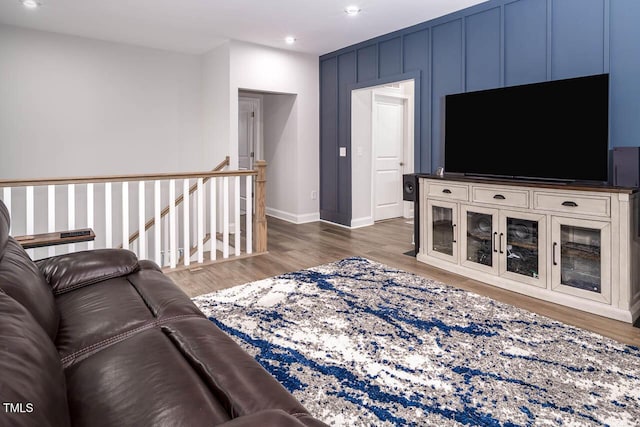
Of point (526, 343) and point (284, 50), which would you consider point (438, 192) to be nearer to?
point (526, 343)

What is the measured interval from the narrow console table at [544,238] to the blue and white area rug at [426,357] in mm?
440

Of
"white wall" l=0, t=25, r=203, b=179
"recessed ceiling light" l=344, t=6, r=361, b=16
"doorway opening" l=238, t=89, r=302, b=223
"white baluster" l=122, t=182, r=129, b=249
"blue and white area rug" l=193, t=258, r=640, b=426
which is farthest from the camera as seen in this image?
"doorway opening" l=238, t=89, r=302, b=223

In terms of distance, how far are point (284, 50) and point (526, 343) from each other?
4.94 m

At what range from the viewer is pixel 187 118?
618 cm

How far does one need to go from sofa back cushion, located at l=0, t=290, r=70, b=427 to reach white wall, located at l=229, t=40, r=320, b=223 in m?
4.71

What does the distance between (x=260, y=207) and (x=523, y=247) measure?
2.54 metres

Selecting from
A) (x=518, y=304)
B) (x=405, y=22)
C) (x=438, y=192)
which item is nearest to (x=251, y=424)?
(x=518, y=304)

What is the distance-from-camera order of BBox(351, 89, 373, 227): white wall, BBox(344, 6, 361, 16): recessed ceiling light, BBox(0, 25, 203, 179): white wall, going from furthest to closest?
BBox(351, 89, 373, 227): white wall
BBox(0, 25, 203, 179): white wall
BBox(344, 6, 361, 16): recessed ceiling light

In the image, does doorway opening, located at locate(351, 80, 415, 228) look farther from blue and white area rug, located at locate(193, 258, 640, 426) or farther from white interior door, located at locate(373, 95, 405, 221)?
blue and white area rug, located at locate(193, 258, 640, 426)

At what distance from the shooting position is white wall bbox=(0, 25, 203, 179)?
489 centimetres

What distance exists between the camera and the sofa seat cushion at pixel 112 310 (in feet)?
4.49

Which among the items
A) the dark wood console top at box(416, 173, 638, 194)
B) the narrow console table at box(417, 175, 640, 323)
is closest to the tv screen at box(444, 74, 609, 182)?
the dark wood console top at box(416, 173, 638, 194)

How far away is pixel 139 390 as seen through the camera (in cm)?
105

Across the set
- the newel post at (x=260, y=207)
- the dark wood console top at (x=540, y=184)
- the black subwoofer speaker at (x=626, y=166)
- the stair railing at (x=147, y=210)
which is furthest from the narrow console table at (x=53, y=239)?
the black subwoofer speaker at (x=626, y=166)
